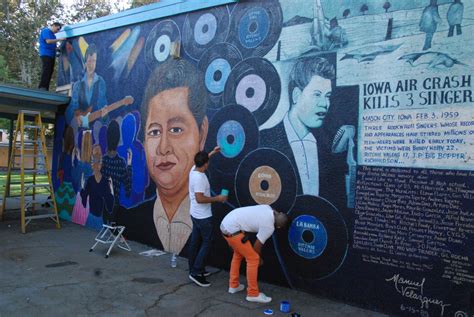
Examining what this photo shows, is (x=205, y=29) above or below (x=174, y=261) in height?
above

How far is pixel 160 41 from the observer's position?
24.4ft

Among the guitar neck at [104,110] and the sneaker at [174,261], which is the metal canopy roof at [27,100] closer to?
the guitar neck at [104,110]

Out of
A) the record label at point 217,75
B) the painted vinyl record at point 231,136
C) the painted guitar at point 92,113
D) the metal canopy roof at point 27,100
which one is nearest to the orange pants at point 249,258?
the painted vinyl record at point 231,136

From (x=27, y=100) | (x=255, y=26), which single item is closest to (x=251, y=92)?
(x=255, y=26)

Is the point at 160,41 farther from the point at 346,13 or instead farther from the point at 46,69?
the point at 46,69

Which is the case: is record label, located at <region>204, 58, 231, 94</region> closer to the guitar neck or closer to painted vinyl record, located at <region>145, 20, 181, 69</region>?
painted vinyl record, located at <region>145, 20, 181, 69</region>

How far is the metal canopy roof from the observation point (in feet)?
28.7

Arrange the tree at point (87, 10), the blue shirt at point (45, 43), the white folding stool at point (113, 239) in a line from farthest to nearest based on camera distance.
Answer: the tree at point (87, 10), the blue shirt at point (45, 43), the white folding stool at point (113, 239)

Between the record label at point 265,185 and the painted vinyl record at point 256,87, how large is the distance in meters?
0.70

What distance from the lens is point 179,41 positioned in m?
7.07

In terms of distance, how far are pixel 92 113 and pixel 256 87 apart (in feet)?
15.5

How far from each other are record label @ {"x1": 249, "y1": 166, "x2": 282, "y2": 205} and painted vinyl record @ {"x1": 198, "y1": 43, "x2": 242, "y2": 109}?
130 cm
